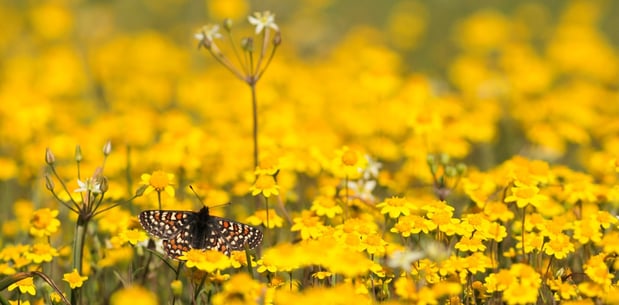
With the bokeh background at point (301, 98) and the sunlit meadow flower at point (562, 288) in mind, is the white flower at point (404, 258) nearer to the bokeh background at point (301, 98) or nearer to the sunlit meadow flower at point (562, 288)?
the sunlit meadow flower at point (562, 288)

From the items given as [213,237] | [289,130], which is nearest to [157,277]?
[213,237]

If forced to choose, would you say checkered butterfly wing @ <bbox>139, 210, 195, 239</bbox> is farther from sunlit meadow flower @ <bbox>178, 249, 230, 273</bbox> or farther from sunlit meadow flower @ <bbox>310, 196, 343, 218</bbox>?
sunlit meadow flower @ <bbox>310, 196, 343, 218</bbox>

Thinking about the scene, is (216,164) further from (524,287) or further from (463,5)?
(463,5)

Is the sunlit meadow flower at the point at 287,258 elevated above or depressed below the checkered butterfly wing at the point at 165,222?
below

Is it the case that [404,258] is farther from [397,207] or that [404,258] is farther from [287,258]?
[397,207]

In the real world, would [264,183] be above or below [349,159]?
below

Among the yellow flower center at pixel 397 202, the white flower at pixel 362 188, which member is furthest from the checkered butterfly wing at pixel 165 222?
the white flower at pixel 362 188

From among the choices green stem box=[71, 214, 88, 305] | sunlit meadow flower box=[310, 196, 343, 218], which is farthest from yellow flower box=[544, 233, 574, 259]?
green stem box=[71, 214, 88, 305]

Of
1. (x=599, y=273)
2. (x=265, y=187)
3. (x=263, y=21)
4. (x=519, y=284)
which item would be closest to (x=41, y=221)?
(x=265, y=187)
